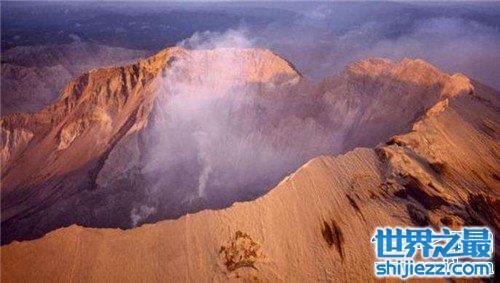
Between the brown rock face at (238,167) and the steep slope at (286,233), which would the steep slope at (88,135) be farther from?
the steep slope at (286,233)

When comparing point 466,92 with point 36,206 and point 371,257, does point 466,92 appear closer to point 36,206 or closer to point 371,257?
point 371,257

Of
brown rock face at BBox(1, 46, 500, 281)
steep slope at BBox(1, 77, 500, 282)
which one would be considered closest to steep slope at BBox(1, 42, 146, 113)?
brown rock face at BBox(1, 46, 500, 281)

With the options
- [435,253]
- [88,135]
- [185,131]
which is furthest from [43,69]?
[435,253]

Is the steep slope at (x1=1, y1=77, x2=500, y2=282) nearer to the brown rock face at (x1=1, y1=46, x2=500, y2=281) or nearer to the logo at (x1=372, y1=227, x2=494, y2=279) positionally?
the brown rock face at (x1=1, y1=46, x2=500, y2=281)

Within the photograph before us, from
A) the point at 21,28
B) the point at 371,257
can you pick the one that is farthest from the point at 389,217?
the point at 21,28

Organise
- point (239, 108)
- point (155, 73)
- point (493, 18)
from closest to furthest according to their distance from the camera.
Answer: point (239, 108), point (155, 73), point (493, 18)

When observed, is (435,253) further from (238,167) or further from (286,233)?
(238,167)

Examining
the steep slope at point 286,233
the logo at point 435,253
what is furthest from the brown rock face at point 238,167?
the logo at point 435,253
